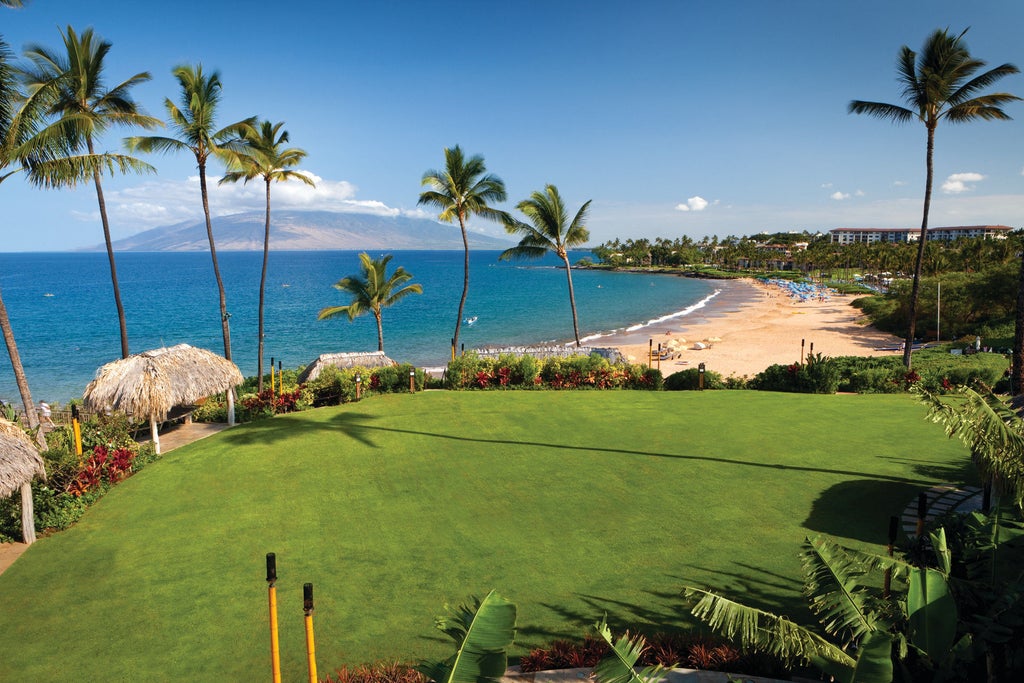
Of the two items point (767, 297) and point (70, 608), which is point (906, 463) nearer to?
point (70, 608)

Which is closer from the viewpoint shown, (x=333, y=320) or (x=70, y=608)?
(x=70, y=608)

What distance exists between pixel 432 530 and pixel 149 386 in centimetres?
909

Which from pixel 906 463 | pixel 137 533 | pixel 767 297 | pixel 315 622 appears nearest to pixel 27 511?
pixel 137 533

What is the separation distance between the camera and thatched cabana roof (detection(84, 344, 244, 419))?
13852 millimetres

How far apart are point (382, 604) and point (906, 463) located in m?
10.5

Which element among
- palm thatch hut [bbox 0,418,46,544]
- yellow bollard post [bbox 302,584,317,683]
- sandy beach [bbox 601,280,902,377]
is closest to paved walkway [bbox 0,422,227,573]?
palm thatch hut [bbox 0,418,46,544]

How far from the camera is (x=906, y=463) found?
1141 cm

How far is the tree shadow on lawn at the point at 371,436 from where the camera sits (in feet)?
38.3

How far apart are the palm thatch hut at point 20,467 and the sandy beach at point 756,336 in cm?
2368

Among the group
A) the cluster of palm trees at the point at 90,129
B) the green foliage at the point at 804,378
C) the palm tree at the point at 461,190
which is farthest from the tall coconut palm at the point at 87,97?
the green foliage at the point at 804,378

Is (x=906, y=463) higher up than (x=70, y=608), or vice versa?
(x=906, y=463)

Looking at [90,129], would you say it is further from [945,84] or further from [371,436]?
[945,84]

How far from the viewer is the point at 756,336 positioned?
46156mm

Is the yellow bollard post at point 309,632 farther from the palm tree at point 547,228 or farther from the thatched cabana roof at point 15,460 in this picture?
the palm tree at point 547,228
